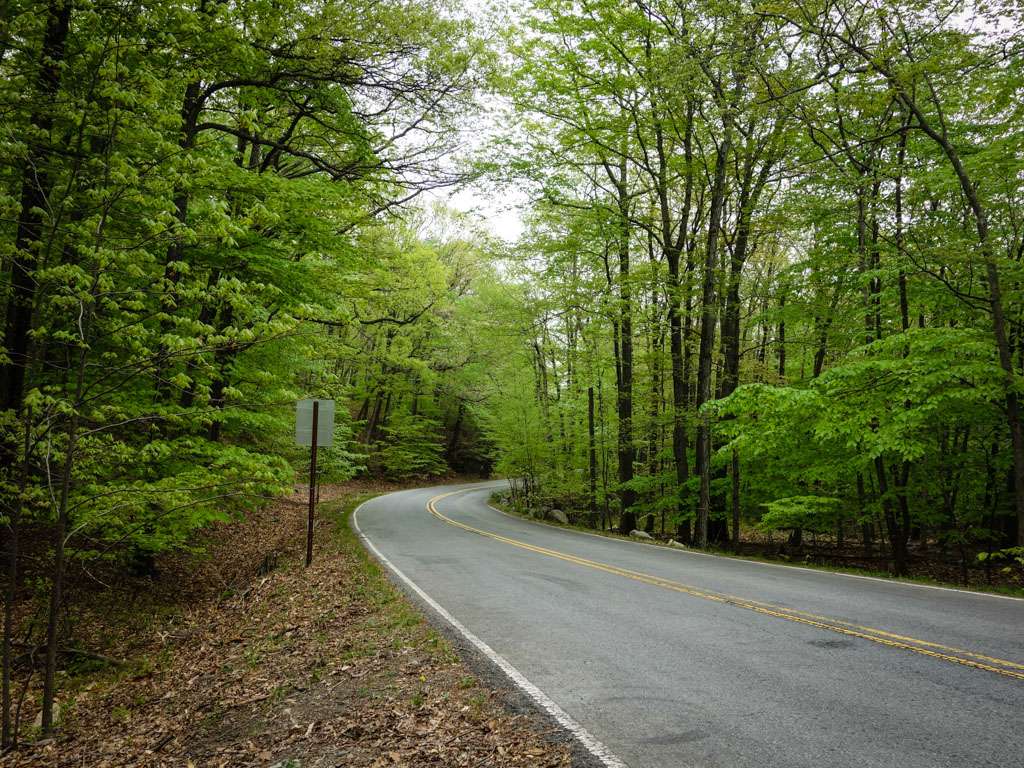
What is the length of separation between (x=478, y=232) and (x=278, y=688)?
18.2 metres

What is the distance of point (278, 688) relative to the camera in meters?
5.17

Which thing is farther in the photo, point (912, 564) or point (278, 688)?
point (912, 564)

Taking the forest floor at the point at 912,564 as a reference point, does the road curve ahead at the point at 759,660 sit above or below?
above

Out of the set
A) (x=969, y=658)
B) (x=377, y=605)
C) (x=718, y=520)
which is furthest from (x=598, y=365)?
(x=969, y=658)

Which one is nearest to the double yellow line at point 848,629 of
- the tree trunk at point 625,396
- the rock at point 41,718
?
the rock at point 41,718

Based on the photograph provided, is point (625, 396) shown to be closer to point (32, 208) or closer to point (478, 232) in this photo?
point (478, 232)

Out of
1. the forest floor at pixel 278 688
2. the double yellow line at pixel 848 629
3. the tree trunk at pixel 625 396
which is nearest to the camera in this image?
the forest floor at pixel 278 688

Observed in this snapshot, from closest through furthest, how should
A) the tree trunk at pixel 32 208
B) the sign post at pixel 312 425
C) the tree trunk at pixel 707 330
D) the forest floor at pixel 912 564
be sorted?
the tree trunk at pixel 32 208 < the forest floor at pixel 912 564 < the sign post at pixel 312 425 < the tree trunk at pixel 707 330

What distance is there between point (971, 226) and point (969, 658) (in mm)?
Answer: 12354

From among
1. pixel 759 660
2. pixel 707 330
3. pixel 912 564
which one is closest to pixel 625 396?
pixel 707 330

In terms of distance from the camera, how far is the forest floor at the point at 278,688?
389cm

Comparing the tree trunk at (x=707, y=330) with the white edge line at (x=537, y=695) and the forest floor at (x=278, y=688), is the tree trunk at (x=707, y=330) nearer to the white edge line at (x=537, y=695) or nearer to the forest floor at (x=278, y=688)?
the forest floor at (x=278, y=688)

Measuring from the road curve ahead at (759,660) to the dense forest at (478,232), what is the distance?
131 inches

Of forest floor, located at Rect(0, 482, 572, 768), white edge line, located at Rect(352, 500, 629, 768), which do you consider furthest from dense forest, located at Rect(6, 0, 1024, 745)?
white edge line, located at Rect(352, 500, 629, 768)
